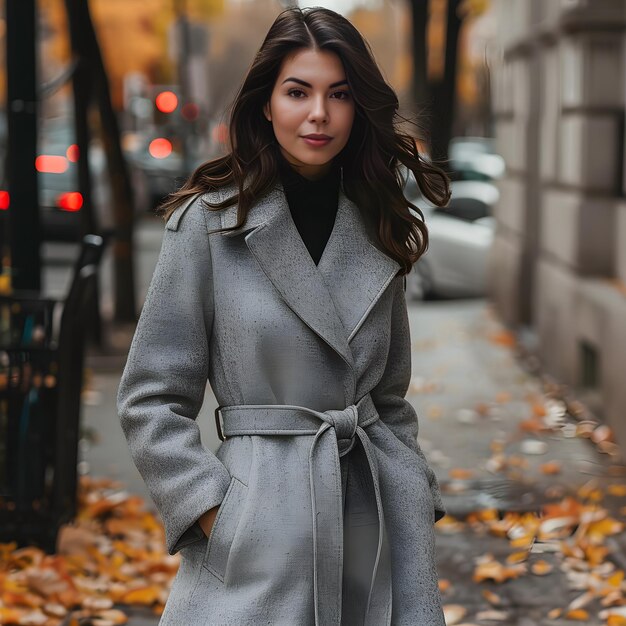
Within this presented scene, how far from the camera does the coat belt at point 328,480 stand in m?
2.72

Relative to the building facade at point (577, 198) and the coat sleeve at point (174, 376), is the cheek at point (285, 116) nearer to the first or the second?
the coat sleeve at point (174, 376)

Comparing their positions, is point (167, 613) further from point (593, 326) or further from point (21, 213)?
point (593, 326)

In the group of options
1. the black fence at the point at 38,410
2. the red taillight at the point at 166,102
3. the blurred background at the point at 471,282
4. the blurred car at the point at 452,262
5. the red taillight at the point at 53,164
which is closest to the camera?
the black fence at the point at 38,410

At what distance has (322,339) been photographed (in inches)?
109

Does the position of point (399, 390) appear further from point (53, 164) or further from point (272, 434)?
point (53, 164)

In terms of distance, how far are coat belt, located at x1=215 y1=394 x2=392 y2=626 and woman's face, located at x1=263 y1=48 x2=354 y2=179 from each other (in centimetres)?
54

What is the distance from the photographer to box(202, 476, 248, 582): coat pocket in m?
2.73

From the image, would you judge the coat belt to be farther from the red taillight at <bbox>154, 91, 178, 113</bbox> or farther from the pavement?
the red taillight at <bbox>154, 91, 178, 113</bbox>

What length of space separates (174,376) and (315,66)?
0.71m

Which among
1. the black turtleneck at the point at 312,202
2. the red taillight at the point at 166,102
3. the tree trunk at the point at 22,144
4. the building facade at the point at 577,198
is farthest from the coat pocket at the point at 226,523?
the red taillight at the point at 166,102

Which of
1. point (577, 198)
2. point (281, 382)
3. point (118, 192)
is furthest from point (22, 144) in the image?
point (118, 192)

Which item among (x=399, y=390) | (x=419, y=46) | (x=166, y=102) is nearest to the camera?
(x=399, y=390)

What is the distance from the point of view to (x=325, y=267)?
9.41 ft

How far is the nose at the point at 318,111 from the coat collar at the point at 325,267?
0.65 ft
